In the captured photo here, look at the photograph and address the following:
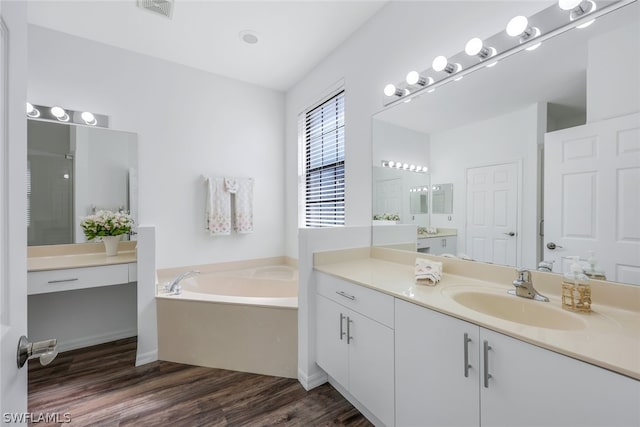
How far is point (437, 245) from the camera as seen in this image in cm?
170

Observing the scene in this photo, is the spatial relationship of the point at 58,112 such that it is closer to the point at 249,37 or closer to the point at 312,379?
the point at 249,37

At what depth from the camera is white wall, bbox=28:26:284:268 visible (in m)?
2.30

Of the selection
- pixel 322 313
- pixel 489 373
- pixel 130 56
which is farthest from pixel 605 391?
pixel 130 56

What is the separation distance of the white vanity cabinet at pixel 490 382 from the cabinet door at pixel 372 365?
0.19 ft

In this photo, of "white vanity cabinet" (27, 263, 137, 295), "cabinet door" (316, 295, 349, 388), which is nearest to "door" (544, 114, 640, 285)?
"cabinet door" (316, 295, 349, 388)

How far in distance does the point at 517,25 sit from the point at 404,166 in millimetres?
911

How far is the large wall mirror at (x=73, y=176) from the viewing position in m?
2.18

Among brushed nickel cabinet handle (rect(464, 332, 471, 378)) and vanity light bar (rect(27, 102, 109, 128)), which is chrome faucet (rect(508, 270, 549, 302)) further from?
vanity light bar (rect(27, 102, 109, 128))

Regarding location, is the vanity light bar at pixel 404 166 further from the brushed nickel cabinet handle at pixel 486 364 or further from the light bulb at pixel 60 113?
the light bulb at pixel 60 113

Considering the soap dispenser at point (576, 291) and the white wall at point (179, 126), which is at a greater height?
the white wall at point (179, 126)

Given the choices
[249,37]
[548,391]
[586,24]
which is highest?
[249,37]

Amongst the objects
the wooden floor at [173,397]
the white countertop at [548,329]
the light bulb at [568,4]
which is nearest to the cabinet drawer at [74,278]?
the wooden floor at [173,397]

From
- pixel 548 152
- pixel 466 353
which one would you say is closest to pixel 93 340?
pixel 466 353

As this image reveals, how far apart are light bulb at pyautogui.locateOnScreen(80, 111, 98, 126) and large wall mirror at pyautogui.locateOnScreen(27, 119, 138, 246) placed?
53mm
